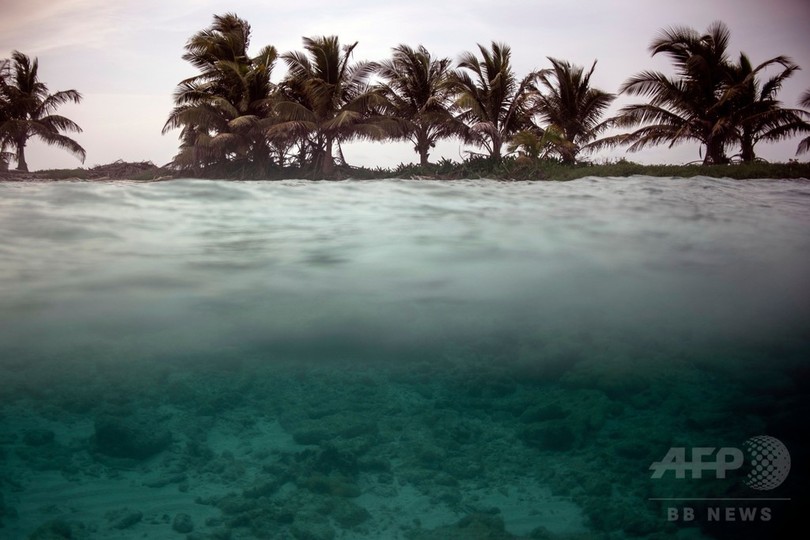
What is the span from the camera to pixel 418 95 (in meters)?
32.1

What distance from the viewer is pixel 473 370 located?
772 centimetres

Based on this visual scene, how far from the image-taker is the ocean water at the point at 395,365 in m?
5.02

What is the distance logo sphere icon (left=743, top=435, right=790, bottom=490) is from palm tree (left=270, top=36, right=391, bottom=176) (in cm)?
2583

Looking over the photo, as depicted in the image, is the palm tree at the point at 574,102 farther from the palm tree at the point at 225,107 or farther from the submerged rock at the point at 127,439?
the submerged rock at the point at 127,439

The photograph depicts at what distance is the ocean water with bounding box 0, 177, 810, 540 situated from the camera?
5020 millimetres

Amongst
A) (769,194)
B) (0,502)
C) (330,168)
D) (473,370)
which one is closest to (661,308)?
(473,370)

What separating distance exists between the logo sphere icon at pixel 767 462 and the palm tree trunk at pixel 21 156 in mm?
31195

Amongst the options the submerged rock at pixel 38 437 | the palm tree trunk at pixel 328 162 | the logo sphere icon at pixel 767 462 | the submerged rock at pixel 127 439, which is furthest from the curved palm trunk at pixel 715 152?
the submerged rock at pixel 38 437

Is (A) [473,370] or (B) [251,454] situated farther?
(A) [473,370]

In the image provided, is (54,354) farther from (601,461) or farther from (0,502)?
(601,461)

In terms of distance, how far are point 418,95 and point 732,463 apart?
28.8 meters

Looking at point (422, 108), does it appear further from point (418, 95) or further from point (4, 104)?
point (4, 104)

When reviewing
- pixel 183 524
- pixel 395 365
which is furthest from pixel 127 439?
Result: pixel 395 365

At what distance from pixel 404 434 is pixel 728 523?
2.94 m
